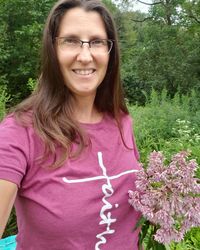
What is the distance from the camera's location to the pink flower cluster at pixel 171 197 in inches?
48.5

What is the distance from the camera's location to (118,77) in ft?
5.59

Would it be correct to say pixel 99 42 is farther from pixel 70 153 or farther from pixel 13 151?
pixel 13 151

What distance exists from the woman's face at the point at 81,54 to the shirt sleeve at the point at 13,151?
0.28 m

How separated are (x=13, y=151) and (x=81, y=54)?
0.42 meters

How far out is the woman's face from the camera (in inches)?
55.2

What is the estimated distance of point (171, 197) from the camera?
4.06 ft

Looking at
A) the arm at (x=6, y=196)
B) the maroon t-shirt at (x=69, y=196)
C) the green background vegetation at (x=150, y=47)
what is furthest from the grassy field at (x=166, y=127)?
the green background vegetation at (x=150, y=47)

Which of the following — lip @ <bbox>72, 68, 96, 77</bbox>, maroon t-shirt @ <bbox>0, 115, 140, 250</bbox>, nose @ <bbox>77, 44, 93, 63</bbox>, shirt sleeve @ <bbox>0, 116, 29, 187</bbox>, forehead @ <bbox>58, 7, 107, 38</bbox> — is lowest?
maroon t-shirt @ <bbox>0, 115, 140, 250</bbox>

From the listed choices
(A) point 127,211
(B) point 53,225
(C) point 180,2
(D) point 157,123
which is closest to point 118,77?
(A) point 127,211

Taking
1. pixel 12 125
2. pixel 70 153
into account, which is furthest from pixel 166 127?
pixel 12 125

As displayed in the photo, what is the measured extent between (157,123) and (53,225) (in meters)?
5.42

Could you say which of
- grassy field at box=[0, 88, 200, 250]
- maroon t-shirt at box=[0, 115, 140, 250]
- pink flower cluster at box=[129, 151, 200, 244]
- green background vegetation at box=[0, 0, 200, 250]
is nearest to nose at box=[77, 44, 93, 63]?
maroon t-shirt at box=[0, 115, 140, 250]

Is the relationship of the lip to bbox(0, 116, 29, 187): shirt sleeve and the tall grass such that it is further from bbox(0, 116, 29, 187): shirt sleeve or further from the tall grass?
the tall grass

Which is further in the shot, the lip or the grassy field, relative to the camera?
the grassy field
